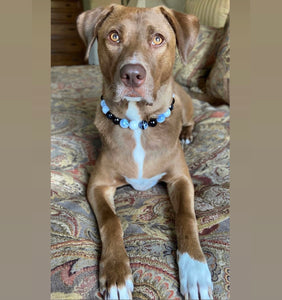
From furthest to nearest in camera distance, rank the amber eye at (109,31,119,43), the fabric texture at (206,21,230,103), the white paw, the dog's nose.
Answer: the fabric texture at (206,21,230,103), the amber eye at (109,31,119,43), the dog's nose, the white paw

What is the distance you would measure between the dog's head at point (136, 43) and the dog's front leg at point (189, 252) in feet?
1.74

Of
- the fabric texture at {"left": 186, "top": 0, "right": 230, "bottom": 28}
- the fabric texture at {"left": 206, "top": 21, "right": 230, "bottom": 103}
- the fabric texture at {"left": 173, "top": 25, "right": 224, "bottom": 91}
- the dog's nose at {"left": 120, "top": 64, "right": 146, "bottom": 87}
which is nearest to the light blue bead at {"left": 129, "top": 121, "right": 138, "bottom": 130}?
the dog's nose at {"left": 120, "top": 64, "right": 146, "bottom": 87}

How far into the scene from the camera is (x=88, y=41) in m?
1.62

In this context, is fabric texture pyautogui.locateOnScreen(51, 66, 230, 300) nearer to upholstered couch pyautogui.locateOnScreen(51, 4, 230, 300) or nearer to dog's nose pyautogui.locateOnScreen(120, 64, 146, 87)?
upholstered couch pyautogui.locateOnScreen(51, 4, 230, 300)

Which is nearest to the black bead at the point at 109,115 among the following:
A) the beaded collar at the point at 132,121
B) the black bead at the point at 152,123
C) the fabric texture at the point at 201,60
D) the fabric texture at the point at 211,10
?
the beaded collar at the point at 132,121

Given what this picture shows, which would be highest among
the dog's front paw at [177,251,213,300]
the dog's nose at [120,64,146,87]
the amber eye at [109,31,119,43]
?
the amber eye at [109,31,119,43]

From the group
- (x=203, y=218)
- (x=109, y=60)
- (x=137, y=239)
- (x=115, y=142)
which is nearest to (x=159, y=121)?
(x=115, y=142)

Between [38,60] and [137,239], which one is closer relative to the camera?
[38,60]

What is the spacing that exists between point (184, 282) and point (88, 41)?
4.24ft

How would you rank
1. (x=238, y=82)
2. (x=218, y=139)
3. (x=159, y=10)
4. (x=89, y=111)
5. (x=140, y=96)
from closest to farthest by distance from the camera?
(x=238, y=82)
(x=140, y=96)
(x=159, y=10)
(x=218, y=139)
(x=89, y=111)

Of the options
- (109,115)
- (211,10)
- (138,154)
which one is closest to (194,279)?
(138,154)

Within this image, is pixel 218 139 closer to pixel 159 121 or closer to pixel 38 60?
pixel 159 121

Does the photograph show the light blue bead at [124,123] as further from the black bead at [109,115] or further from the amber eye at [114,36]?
the amber eye at [114,36]

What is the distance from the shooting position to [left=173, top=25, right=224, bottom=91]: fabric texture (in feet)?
9.63
